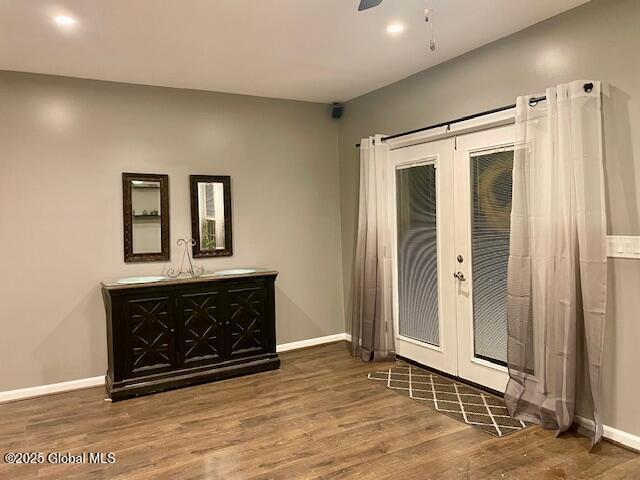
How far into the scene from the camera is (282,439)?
3059mm

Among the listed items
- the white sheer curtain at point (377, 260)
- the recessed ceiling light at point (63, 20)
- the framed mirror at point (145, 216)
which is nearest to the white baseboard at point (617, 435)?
the white sheer curtain at point (377, 260)

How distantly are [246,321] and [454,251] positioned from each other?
6.47ft

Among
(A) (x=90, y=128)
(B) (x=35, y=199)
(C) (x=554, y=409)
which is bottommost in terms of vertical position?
(C) (x=554, y=409)

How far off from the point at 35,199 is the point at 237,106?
204cm

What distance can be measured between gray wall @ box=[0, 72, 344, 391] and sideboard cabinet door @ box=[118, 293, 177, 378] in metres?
0.53

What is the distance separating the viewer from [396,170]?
15.2 ft

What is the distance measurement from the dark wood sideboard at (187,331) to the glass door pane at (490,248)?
184cm

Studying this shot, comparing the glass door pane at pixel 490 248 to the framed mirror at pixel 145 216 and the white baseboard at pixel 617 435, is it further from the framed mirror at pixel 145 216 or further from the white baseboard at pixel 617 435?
the framed mirror at pixel 145 216

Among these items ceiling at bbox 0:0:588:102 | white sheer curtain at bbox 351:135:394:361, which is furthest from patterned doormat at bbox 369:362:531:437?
ceiling at bbox 0:0:588:102

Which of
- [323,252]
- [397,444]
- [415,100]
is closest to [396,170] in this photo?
[415,100]

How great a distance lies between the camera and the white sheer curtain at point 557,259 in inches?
113

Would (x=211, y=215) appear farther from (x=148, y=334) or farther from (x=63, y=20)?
(x=63, y=20)

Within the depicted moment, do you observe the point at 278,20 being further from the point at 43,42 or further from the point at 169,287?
the point at 169,287

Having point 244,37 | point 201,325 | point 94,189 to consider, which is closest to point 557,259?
point 244,37
